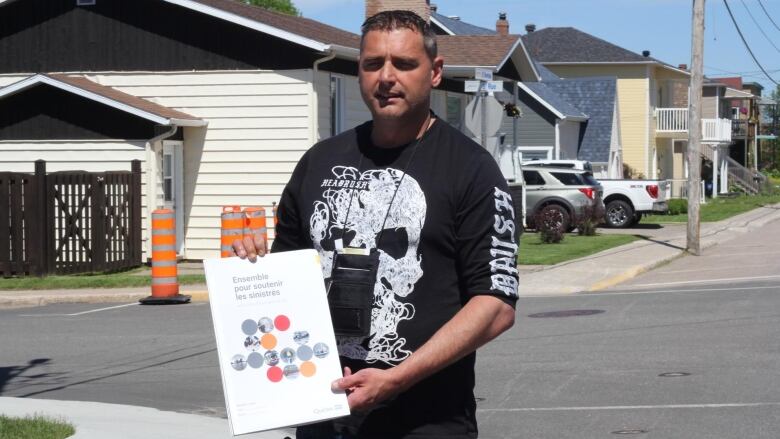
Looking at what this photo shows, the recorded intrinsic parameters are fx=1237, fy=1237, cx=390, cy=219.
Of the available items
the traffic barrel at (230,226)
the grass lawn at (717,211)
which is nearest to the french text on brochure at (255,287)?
the traffic barrel at (230,226)

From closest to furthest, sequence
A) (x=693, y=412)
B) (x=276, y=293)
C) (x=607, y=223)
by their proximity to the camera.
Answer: (x=276, y=293), (x=693, y=412), (x=607, y=223)

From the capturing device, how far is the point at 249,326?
3.45m

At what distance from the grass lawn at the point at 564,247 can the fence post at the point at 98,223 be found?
7.36m

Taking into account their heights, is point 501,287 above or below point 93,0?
below

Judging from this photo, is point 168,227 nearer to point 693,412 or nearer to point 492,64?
point 693,412

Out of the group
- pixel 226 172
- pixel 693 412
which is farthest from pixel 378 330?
pixel 226 172

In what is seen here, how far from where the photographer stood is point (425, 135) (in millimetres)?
3672

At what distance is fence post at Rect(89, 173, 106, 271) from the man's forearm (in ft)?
60.6

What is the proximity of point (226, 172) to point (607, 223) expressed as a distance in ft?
51.2

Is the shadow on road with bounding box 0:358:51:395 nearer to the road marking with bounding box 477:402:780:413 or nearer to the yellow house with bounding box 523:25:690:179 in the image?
the road marking with bounding box 477:402:780:413

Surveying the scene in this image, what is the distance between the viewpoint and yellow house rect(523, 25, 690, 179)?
56094 mm

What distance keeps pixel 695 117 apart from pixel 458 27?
73.9ft

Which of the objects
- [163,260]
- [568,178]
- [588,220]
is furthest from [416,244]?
[568,178]

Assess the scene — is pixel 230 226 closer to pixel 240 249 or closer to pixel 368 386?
pixel 240 249
